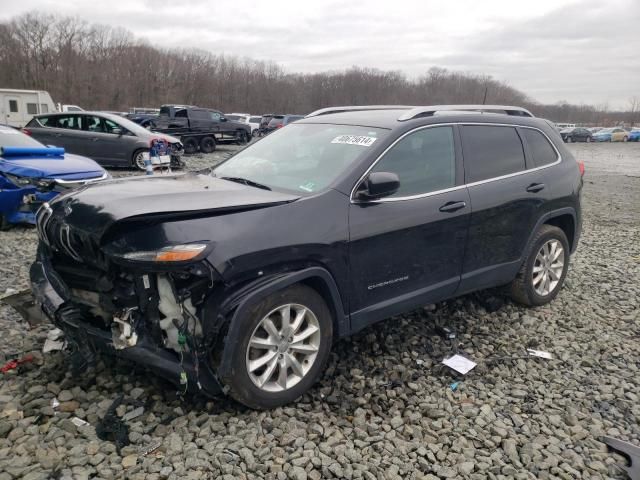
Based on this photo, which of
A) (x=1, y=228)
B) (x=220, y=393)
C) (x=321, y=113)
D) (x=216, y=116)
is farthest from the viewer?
(x=216, y=116)

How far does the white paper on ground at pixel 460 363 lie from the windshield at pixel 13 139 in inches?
282

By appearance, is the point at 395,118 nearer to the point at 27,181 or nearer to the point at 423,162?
the point at 423,162

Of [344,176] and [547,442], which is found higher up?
[344,176]

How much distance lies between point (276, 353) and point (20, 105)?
102 feet

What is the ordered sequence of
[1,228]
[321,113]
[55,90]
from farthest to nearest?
[55,90] < [1,228] < [321,113]

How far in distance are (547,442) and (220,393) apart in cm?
Result: 197

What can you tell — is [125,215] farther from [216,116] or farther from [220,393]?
[216,116]

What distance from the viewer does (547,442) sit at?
9.28 feet

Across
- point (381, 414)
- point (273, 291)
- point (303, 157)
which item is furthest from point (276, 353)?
point (303, 157)

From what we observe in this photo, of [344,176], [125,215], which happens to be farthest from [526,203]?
[125,215]

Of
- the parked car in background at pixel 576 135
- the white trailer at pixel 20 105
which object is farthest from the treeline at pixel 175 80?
the white trailer at pixel 20 105

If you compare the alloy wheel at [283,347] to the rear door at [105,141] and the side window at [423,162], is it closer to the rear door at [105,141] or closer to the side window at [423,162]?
the side window at [423,162]

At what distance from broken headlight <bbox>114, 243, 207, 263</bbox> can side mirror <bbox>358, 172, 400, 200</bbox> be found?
116 centimetres

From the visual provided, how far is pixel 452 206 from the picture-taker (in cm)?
365
